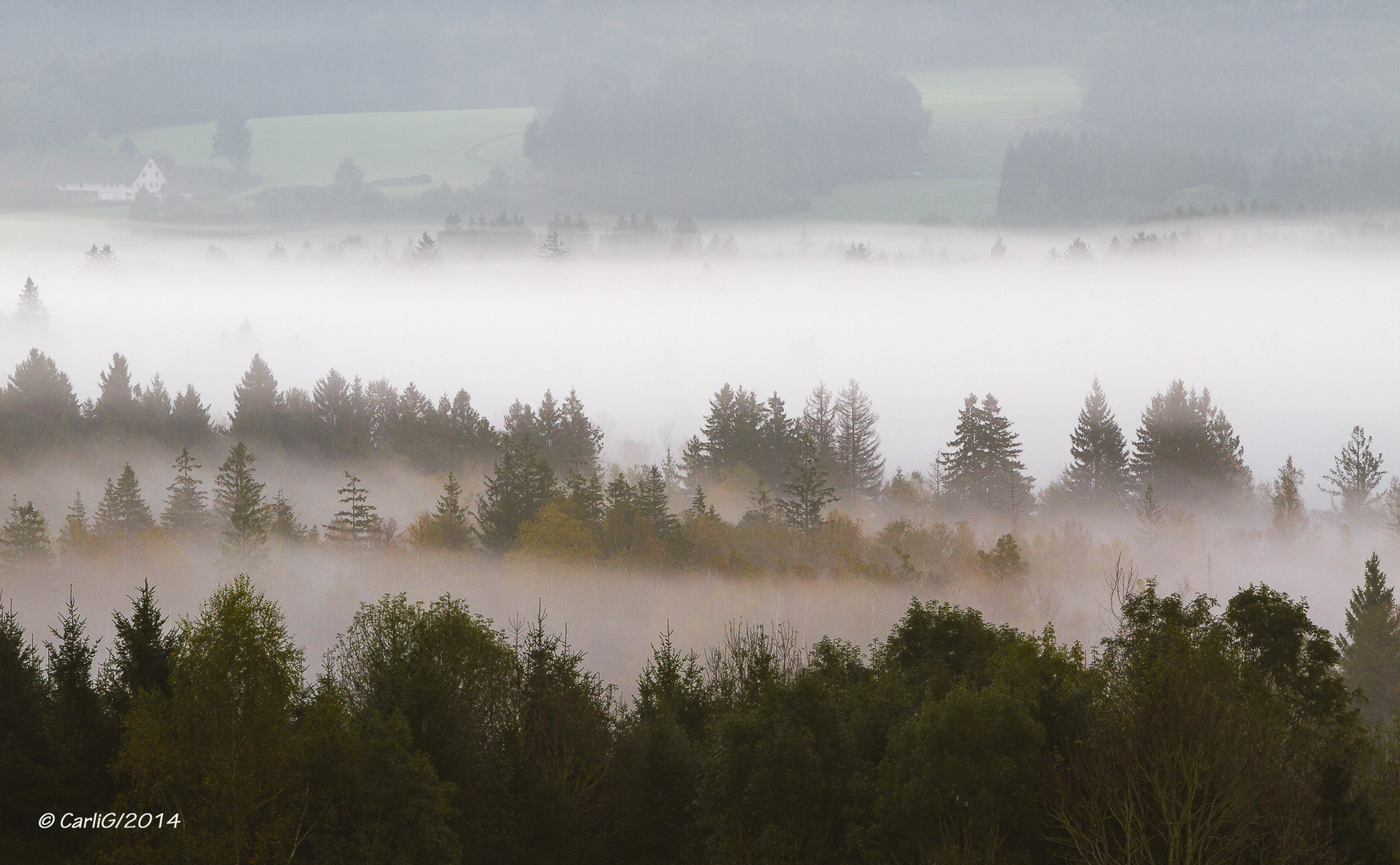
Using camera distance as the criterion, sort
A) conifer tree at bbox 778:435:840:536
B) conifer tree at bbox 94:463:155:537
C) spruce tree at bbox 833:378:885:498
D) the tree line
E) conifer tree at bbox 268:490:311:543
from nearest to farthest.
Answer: the tree line, conifer tree at bbox 268:490:311:543, conifer tree at bbox 778:435:840:536, conifer tree at bbox 94:463:155:537, spruce tree at bbox 833:378:885:498

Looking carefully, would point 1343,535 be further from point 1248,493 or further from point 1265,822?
point 1265,822

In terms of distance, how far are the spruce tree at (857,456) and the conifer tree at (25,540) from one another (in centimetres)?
9578

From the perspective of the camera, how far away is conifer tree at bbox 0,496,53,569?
397ft

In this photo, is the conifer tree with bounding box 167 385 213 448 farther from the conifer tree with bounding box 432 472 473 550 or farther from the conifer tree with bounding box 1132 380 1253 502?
the conifer tree with bounding box 1132 380 1253 502

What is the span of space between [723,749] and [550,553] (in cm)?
7322

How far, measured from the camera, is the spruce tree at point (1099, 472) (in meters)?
143

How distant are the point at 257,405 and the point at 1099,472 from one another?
382 ft

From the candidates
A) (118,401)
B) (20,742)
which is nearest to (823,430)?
(118,401)

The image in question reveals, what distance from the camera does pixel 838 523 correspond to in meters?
132

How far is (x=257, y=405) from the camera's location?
158375 millimetres

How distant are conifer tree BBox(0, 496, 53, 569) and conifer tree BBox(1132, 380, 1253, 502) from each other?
131 metres

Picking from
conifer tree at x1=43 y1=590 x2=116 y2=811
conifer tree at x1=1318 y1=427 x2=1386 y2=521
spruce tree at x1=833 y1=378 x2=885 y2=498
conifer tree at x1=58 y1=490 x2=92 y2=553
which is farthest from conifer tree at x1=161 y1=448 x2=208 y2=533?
conifer tree at x1=1318 y1=427 x2=1386 y2=521

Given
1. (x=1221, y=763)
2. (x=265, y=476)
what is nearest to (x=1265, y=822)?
(x=1221, y=763)

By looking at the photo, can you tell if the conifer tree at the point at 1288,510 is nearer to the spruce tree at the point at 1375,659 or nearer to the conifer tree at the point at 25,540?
the spruce tree at the point at 1375,659
